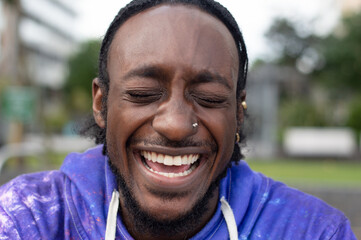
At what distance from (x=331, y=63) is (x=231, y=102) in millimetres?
22084

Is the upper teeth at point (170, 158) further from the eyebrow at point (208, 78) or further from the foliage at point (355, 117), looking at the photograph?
the foliage at point (355, 117)

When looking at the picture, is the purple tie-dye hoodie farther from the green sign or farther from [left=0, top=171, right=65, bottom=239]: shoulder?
the green sign

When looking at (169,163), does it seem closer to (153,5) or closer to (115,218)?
(115,218)

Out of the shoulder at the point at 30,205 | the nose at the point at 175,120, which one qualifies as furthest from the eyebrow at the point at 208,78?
the shoulder at the point at 30,205

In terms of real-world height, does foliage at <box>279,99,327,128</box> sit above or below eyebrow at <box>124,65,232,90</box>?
below

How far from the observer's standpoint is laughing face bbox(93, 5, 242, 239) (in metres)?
1.81

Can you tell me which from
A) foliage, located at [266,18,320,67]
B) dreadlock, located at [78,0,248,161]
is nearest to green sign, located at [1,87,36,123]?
dreadlock, located at [78,0,248,161]

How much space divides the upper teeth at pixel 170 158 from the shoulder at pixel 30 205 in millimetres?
460

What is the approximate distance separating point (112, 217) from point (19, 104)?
814 centimetres

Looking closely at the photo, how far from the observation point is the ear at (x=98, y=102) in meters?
2.14

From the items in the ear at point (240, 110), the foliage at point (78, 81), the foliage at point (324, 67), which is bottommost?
the foliage at point (78, 81)

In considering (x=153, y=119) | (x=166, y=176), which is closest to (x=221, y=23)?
(x=153, y=119)

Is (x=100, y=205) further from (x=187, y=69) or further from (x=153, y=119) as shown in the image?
(x=187, y=69)

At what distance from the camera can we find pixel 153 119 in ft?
6.00
